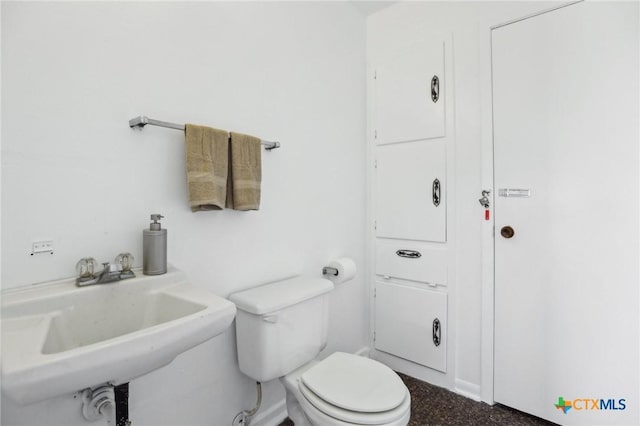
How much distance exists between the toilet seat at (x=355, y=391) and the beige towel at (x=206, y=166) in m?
0.80

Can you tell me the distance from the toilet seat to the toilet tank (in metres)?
0.11

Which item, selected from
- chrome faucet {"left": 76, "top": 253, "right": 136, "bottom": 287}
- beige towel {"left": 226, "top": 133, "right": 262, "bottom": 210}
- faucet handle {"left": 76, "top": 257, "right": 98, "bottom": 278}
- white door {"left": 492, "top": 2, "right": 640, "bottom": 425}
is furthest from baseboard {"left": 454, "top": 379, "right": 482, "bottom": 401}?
faucet handle {"left": 76, "top": 257, "right": 98, "bottom": 278}

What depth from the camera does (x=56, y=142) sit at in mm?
970

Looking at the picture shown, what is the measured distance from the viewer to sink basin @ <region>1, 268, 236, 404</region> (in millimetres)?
602

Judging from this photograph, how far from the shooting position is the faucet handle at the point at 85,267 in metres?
0.98

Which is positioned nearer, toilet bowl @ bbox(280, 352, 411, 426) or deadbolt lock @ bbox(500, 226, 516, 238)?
toilet bowl @ bbox(280, 352, 411, 426)

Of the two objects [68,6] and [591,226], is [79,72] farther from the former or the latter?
[591,226]

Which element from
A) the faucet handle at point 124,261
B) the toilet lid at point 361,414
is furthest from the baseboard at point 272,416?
the faucet handle at point 124,261

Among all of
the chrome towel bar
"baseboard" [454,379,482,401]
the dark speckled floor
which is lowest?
the dark speckled floor

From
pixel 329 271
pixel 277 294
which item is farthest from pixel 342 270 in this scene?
pixel 277 294

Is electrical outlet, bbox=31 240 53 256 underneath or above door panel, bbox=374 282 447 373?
above

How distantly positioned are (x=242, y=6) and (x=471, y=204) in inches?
61.2

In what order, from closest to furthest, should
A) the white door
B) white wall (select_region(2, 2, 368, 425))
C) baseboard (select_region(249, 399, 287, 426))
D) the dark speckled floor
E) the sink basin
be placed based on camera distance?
the sink basin, white wall (select_region(2, 2, 368, 425)), the white door, baseboard (select_region(249, 399, 287, 426)), the dark speckled floor

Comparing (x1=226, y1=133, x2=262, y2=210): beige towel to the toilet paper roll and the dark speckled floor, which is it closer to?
the toilet paper roll
